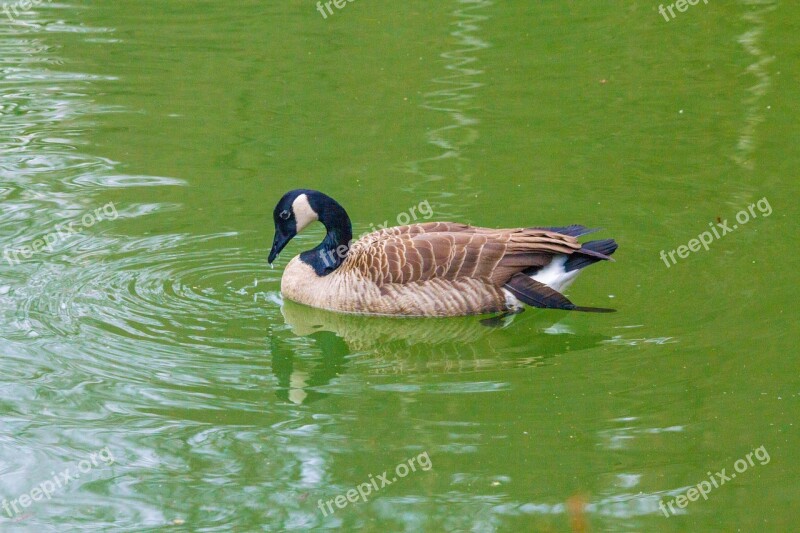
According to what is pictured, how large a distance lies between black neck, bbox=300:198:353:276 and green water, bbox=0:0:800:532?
0.44 meters

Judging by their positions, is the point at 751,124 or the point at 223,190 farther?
the point at 751,124

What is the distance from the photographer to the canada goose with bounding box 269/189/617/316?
9688mm

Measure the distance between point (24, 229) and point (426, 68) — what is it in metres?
6.42

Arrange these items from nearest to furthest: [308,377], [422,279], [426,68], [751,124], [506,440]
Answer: [506,440] → [308,377] → [422,279] → [751,124] → [426,68]

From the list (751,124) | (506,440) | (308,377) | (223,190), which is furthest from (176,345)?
(751,124)

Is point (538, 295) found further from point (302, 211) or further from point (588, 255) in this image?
point (302, 211)

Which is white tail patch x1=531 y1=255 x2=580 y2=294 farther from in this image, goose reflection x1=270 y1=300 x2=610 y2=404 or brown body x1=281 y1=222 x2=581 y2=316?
goose reflection x1=270 y1=300 x2=610 y2=404

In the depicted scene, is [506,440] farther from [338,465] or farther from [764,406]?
[764,406]

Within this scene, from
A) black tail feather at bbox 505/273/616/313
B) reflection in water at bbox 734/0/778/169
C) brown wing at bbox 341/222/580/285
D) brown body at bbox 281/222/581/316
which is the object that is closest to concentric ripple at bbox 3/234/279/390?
brown body at bbox 281/222/581/316

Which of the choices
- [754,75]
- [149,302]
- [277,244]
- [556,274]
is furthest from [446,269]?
[754,75]

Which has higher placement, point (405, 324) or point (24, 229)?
point (24, 229)

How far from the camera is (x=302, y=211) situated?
398 inches

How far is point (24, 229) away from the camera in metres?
11.2

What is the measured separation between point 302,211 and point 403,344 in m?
1.58
